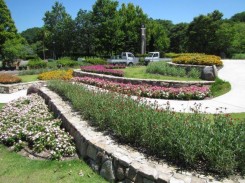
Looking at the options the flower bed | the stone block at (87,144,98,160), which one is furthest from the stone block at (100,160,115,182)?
the flower bed

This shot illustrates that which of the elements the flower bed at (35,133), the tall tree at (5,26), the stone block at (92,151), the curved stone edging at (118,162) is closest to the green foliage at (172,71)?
the flower bed at (35,133)

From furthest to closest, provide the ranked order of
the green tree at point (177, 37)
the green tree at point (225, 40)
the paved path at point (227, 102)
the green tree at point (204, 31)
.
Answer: the green tree at point (177, 37) → the green tree at point (204, 31) → the green tree at point (225, 40) → the paved path at point (227, 102)

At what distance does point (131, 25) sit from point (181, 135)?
35562 millimetres

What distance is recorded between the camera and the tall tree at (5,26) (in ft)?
117

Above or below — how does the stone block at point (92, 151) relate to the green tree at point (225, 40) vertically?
below

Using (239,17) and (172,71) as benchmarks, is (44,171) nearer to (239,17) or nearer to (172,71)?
(172,71)

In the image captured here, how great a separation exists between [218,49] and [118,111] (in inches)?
1333

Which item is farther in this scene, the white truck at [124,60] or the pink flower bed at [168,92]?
the white truck at [124,60]

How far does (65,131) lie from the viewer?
6.36 metres

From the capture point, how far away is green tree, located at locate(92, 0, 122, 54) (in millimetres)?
35156

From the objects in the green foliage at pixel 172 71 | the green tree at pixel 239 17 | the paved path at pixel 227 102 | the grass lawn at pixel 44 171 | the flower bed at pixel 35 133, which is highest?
the green tree at pixel 239 17

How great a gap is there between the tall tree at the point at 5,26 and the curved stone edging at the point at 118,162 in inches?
1356

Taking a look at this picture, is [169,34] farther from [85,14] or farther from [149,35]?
[85,14]

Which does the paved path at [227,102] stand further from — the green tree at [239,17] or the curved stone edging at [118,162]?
the green tree at [239,17]
